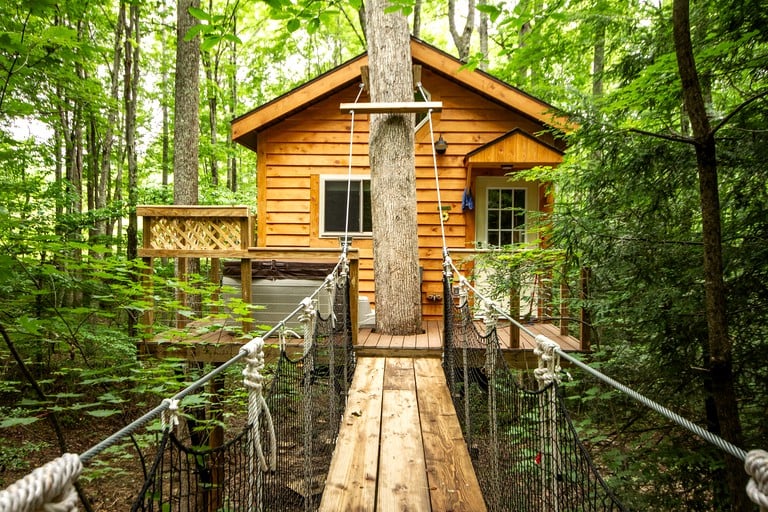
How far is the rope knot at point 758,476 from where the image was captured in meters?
0.62

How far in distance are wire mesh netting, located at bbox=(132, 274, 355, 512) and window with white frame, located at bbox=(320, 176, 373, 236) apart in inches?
87.6

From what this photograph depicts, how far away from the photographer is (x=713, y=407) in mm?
2391

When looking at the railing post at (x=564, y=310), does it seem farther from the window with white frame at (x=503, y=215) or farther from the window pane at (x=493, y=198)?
the window pane at (x=493, y=198)

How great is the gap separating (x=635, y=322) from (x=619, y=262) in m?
0.36

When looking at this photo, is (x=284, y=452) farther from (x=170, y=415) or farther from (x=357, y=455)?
(x=170, y=415)

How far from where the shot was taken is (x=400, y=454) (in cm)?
241

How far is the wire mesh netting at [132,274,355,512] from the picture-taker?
1498mm

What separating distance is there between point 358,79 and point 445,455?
583 cm

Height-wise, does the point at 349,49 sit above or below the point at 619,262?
above

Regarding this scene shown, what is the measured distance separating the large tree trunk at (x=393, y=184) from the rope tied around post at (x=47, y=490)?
4266 mm

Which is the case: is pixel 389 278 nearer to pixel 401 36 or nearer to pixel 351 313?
pixel 351 313

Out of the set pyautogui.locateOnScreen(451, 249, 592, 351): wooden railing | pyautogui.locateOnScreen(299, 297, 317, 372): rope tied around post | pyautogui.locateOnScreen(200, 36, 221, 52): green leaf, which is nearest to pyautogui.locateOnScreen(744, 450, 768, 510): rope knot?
pyautogui.locateOnScreen(299, 297, 317, 372): rope tied around post

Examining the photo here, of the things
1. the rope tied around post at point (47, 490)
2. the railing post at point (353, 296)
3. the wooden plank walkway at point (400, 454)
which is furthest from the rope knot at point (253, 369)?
the railing post at point (353, 296)

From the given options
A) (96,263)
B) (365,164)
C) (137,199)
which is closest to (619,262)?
(96,263)
